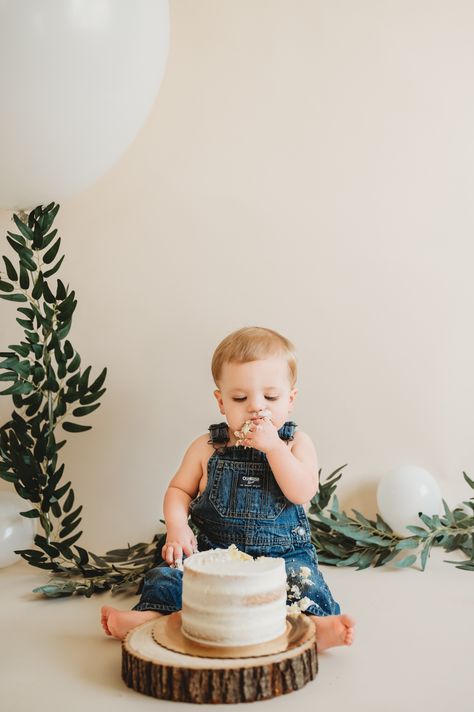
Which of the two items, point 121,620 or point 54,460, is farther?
point 54,460

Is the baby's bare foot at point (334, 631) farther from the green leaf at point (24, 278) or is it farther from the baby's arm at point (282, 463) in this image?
the green leaf at point (24, 278)

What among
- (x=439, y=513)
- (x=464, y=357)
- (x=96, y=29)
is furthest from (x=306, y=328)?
(x=96, y=29)

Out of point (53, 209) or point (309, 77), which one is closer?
point (53, 209)

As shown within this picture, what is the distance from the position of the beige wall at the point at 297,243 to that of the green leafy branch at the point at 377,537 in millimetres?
154

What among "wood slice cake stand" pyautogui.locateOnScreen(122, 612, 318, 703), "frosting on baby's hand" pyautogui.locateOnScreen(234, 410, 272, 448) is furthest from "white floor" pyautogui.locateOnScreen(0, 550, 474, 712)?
"frosting on baby's hand" pyautogui.locateOnScreen(234, 410, 272, 448)

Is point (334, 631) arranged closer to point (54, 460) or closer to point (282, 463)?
point (282, 463)

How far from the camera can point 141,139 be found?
8.40 ft

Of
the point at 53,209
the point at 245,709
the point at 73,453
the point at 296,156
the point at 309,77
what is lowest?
the point at 245,709

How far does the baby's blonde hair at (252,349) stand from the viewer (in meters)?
1.89

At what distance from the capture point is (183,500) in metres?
1.98

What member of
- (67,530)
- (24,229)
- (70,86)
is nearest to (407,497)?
(67,530)

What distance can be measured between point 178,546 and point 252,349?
49cm

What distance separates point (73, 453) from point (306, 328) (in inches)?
33.4

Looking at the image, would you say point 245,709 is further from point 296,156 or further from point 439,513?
point 296,156
